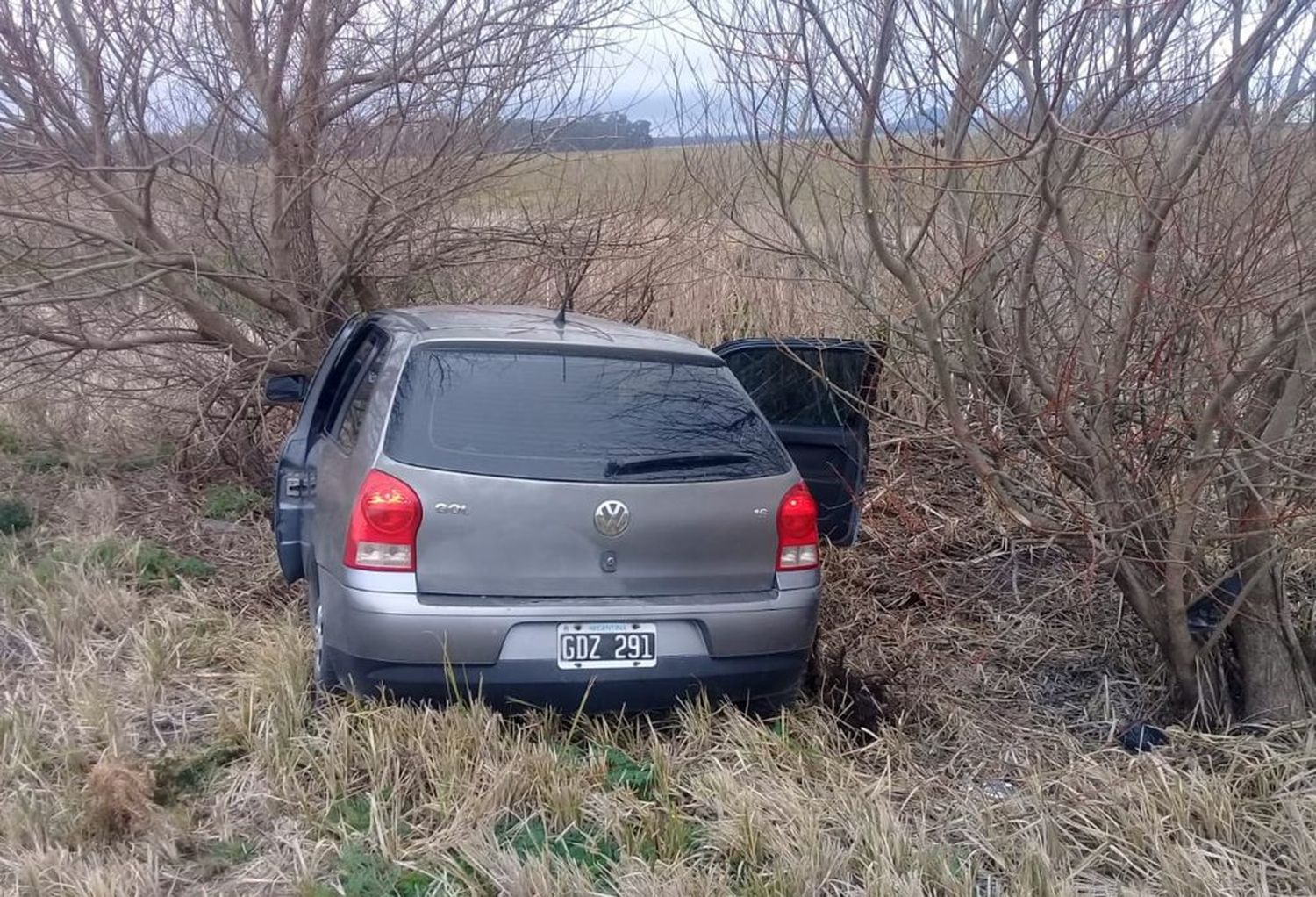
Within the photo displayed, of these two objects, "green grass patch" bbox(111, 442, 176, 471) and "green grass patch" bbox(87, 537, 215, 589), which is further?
"green grass patch" bbox(111, 442, 176, 471)

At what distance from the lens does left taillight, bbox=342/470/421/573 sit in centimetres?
404

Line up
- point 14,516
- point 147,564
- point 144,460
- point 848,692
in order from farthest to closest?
point 144,460 → point 14,516 → point 147,564 → point 848,692

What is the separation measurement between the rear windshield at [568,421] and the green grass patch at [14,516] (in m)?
4.06

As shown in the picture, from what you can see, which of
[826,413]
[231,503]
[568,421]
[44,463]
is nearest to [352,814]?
[568,421]

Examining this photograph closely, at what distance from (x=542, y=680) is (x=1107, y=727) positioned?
2.26 m

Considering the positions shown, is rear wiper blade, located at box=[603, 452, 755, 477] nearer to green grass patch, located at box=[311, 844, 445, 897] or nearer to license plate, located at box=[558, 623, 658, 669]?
license plate, located at box=[558, 623, 658, 669]

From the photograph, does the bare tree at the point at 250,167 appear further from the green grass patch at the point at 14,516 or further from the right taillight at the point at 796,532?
the right taillight at the point at 796,532

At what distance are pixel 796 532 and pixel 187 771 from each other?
2.25 metres

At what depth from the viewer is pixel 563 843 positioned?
3.76 metres

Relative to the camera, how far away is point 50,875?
3488 mm

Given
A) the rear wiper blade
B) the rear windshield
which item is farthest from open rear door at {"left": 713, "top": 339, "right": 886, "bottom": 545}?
the rear wiper blade

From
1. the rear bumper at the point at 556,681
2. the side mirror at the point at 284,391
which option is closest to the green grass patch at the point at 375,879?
the rear bumper at the point at 556,681

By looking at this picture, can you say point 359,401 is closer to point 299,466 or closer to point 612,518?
point 299,466

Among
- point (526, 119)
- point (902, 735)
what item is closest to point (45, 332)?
point (526, 119)
